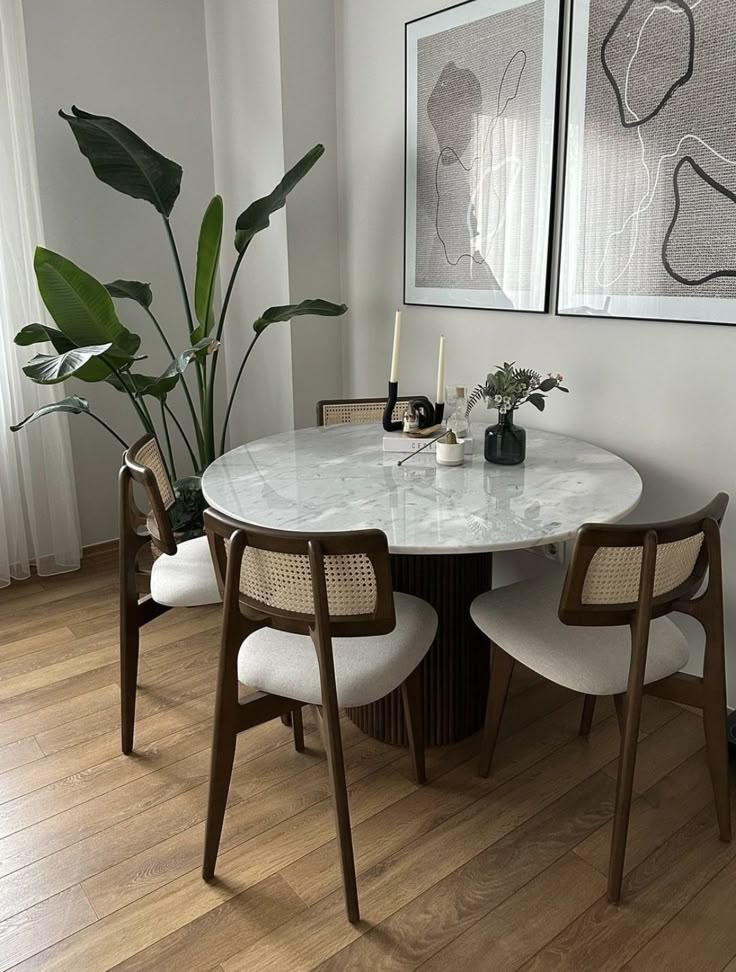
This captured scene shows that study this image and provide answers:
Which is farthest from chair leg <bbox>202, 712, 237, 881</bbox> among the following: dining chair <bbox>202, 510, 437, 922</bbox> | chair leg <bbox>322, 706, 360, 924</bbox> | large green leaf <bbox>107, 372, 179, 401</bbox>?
large green leaf <bbox>107, 372, 179, 401</bbox>

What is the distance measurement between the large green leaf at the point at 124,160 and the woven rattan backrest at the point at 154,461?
121 cm

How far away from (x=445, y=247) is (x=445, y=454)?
105cm

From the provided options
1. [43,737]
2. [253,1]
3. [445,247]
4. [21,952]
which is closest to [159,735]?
[43,737]

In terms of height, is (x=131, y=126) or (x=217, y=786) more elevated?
(x=131, y=126)

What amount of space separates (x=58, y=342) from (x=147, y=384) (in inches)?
13.3

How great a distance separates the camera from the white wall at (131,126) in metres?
3.19

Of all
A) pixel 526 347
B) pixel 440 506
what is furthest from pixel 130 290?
pixel 440 506

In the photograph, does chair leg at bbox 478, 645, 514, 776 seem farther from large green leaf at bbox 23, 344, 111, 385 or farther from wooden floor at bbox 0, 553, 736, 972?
large green leaf at bbox 23, 344, 111, 385

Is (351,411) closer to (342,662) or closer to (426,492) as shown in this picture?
(426,492)

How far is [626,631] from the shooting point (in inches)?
73.5

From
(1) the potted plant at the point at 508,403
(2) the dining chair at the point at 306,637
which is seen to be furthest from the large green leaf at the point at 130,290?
(2) the dining chair at the point at 306,637

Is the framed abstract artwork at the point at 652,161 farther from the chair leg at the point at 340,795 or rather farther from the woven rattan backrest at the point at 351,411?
the chair leg at the point at 340,795

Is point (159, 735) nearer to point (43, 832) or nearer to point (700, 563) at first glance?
point (43, 832)

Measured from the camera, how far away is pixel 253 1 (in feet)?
10.5
